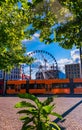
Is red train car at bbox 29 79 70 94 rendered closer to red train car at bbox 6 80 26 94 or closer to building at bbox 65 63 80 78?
red train car at bbox 6 80 26 94

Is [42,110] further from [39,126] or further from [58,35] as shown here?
[58,35]

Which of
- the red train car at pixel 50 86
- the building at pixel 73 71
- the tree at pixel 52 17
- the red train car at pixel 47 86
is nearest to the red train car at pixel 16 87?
the red train car at pixel 47 86

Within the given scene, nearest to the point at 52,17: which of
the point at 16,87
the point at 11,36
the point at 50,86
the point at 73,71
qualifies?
the point at 11,36

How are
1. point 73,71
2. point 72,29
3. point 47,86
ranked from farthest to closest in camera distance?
point 73,71 → point 47,86 → point 72,29

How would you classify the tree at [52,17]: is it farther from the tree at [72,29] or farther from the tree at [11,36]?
the tree at [11,36]

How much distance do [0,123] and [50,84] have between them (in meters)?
31.9

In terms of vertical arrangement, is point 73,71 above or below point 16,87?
above

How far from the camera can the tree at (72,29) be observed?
8516 millimetres

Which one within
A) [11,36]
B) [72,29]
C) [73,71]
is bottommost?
[72,29]

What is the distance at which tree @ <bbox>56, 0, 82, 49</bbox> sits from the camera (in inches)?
335

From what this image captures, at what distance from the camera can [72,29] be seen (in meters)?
9.54

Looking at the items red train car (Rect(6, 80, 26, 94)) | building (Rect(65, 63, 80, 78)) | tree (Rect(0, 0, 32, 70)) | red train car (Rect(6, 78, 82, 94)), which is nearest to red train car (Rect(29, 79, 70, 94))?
red train car (Rect(6, 78, 82, 94))

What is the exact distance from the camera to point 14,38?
1725cm

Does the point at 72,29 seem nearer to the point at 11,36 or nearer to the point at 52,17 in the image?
the point at 52,17
